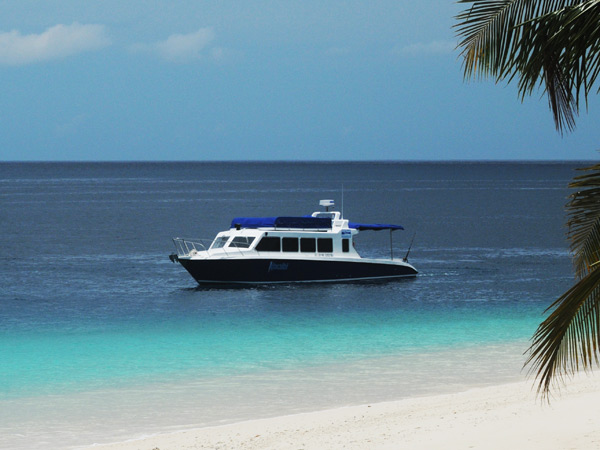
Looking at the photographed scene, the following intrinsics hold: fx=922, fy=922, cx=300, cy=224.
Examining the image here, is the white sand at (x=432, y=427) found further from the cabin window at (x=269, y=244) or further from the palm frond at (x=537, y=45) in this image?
the cabin window at (x=269, y=244)

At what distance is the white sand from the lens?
13.1 meters

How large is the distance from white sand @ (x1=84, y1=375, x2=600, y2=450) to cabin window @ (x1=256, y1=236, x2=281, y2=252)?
22456mm

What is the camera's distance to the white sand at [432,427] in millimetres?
13078

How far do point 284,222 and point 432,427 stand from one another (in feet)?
85.9

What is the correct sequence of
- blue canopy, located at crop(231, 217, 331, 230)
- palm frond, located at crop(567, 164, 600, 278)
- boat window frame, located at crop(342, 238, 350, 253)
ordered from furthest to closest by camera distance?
boat window frame, located at crop(342, 238, 350, 253), blue canopy, located at crop(231, 217, 331, 230), palm frond, located at crop(567, 164, 600, 278)

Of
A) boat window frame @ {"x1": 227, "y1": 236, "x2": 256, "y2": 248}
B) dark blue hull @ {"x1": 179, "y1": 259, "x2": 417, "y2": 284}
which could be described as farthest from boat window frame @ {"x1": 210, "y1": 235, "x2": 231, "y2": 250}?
dark blue hull @ {"x1": 179, "y1": 259, "x2": 417, "y2": 284}

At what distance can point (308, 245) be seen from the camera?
4094 centimetres

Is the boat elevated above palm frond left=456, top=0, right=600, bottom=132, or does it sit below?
below

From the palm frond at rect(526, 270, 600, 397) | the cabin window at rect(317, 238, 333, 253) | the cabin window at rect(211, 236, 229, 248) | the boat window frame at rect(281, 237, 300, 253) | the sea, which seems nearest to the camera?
the palm frond at rect(526, 270, 600, 397)

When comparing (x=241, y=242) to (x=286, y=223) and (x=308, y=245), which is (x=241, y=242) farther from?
(x=308, y=245)

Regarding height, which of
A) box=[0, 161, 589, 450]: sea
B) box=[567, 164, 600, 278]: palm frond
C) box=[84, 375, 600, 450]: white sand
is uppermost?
box=[567, 164, 600, 278]: palm frond

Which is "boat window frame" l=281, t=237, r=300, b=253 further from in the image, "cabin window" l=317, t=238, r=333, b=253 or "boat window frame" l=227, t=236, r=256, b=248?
"boat window frame" l=227, t=236, r=256, b=248

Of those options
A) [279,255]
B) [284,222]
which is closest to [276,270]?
[279,255]

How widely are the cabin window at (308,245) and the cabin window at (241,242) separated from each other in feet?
7.93
